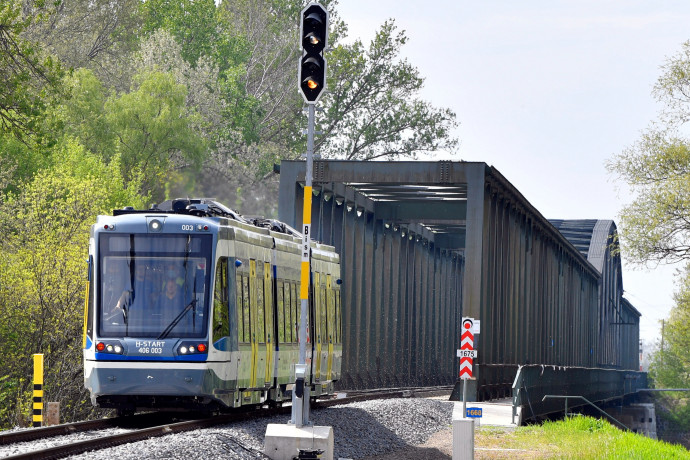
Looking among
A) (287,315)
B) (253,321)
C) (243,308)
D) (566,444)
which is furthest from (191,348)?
(566,444)

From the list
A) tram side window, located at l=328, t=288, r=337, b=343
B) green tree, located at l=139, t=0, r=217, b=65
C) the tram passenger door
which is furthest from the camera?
green tree, located at l=139, t=0, r=217, b=65

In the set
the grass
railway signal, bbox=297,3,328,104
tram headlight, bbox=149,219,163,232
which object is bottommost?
the grass

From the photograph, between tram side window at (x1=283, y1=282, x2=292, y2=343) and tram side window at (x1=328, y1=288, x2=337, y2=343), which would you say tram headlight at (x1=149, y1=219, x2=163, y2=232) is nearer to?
tram side window at (x1=283, y1=282, x2=292, y2=343)

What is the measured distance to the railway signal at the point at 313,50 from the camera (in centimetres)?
1516

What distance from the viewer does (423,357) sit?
49844 mm

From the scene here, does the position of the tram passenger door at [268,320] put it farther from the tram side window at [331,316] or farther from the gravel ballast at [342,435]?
the tram side window at [331,316]

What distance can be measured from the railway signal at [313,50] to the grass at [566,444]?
22.5ft

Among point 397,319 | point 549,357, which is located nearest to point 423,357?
point 397,319

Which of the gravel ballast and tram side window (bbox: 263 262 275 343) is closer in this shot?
the gravel ballast

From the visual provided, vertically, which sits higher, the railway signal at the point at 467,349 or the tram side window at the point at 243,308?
the tram side window at the point at 243,308

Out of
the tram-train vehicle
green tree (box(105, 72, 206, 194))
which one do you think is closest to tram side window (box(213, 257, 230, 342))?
the tram-train vehicle

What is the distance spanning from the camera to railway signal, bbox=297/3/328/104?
15.2m

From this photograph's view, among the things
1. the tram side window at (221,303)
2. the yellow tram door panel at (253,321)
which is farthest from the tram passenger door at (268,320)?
the tram side window at (221,303)

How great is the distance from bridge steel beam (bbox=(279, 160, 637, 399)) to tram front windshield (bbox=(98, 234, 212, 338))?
1563cm
